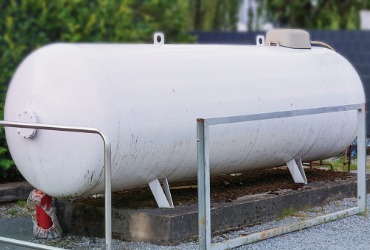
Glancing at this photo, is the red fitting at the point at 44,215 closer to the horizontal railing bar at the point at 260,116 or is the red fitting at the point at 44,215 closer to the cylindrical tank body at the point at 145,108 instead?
the cylindrical tank body at the point at 145,108

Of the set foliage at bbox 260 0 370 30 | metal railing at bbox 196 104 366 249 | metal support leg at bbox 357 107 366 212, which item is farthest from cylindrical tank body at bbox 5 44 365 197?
foliage at bbox 260 0 370 30

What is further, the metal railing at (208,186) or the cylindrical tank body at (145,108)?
the cylindrical tank body at (145,108)

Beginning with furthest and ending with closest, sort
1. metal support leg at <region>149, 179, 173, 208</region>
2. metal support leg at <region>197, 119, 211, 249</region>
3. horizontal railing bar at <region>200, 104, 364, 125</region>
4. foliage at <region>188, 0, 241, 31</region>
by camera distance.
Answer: foliage at <region>188, 0, 241, 31</region> < metal support leg at <region>149, 179, 173, 208</region> < horizontal railing bar at <region>200, 104, 364, 125</region> < metal support leg at <region>197, 119, 211, 249</region>

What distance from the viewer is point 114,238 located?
23.0 ft

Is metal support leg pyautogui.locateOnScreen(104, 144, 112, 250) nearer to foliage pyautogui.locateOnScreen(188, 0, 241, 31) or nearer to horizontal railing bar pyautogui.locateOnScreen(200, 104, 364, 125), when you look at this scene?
horizontal railing bar pyautogui.locateOnScreen(200, 104, 364, 125)

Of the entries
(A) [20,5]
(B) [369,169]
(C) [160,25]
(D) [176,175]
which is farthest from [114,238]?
(C) [160,25]

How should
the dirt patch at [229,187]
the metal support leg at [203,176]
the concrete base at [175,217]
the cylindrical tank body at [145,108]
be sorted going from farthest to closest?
the dirt patch at [229,187] < the concrete base at [175,217] < the cylindrical tank body at [145,108] < the metal support leg at [203,176]

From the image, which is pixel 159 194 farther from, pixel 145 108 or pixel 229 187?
pixel 229 187

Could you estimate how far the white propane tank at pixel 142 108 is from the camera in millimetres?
6520

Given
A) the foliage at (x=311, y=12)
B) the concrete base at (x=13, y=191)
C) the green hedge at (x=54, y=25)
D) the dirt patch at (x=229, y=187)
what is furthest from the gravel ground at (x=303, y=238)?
the foliage at (x=311, y=12)

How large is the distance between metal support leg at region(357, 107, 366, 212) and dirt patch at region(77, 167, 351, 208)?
1.87 feet

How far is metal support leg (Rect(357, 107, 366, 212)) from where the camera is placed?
308 inches

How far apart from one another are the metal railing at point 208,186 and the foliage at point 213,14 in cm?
1400

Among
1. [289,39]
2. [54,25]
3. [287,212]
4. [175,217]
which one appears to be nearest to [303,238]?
[287,212]
